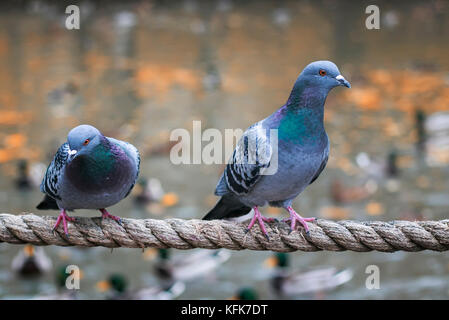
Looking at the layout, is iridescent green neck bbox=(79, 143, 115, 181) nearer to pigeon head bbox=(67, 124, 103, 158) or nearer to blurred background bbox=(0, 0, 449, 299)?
pigeon head bbox=(67, 124, 103, 158)

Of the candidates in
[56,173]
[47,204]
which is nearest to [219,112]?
[47,204]

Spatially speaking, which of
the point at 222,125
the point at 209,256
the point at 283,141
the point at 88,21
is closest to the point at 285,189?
the point at 283,141

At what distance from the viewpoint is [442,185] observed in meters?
7.70

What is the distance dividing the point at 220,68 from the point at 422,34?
4.67 metres

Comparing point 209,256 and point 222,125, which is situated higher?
point 222,125

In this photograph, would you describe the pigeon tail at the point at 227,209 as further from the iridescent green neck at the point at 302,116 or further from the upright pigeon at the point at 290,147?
the iridescent green neck at the point at 302,116

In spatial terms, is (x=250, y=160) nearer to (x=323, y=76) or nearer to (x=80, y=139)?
(x=323, y=76)

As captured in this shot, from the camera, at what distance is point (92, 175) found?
296 centimetres

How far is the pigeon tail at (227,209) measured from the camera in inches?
128

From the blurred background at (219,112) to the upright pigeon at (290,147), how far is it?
265 centimetres

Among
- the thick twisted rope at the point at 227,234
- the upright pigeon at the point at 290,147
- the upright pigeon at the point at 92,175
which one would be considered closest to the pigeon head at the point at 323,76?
the upright pigeon at the point at 290,147
